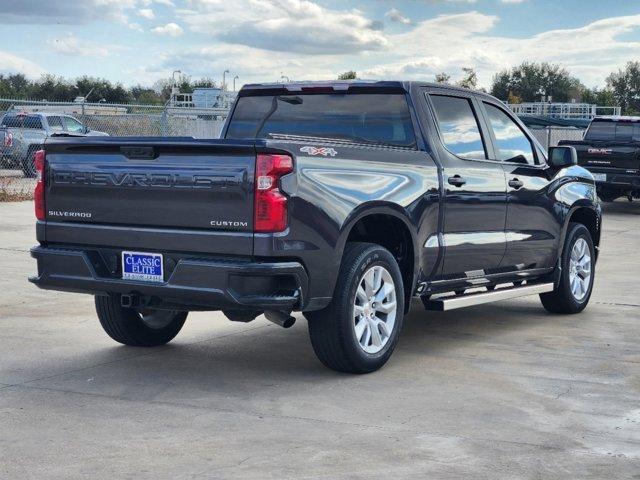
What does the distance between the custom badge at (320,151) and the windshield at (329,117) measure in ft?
3.89

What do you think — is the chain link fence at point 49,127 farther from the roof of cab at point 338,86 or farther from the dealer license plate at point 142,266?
the dealer license plate at point 142,266

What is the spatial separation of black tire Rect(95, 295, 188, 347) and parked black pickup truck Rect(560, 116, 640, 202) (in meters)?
14.5

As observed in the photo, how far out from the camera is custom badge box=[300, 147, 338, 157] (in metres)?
6.57

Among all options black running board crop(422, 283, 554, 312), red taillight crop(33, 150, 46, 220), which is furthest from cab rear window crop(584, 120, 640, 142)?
red taillight crop(33, 150, 46, 220)

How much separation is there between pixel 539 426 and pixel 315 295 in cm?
153

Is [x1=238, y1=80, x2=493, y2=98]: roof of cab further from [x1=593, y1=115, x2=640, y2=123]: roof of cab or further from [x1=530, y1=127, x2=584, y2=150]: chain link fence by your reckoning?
[x1=530, y1=127, x2=584, y2=150]: chain link fence

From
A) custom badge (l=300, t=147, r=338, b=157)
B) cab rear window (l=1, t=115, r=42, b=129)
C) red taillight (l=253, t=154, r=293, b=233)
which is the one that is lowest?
cab rear window (l=1, t=115, r=42, b=129)

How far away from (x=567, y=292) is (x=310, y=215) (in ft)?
12.7

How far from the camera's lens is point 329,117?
8164 mm

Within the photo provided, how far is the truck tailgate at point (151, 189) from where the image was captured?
6387mm

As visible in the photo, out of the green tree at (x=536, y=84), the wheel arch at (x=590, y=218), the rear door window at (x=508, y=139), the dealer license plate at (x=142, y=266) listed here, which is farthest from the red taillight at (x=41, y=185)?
the green tree at (x=536, y=84)

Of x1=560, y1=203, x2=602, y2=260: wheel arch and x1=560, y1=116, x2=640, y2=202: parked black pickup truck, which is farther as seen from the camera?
x1=560, y1=116, x2=640, y2=202: parked black pickup truck

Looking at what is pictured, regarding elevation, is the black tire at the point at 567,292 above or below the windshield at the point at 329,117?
below

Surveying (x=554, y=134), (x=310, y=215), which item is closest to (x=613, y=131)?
(x=554, y=134)
